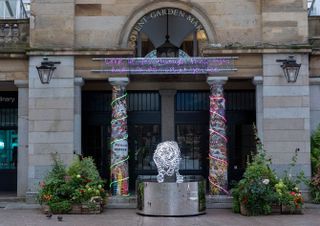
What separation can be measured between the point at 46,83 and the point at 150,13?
391 centimetres

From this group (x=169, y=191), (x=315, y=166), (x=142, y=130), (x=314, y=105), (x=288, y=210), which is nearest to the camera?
(x=169, y=191)

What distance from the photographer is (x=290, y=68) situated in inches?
699

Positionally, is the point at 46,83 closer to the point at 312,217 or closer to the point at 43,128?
the point at 43,128

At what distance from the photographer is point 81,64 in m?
18.4

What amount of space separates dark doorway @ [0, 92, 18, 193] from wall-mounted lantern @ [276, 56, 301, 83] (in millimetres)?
9893

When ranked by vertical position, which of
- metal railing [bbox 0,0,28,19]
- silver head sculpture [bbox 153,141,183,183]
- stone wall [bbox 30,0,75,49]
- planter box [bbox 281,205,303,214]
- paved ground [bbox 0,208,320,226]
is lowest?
paved ground [bbox 0,208,320,226]

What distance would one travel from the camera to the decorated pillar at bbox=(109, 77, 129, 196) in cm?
1802

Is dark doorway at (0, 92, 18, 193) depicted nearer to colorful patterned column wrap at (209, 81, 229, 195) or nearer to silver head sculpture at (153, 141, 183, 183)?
colorful patterned column wrap at (209, 81, 229, 195)

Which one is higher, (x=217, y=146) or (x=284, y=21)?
(x=284, y=21)

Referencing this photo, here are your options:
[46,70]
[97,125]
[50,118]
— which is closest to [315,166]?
[97,125]

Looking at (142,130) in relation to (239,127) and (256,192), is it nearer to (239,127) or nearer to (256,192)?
(239,127)

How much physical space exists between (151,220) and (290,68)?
6539 mm

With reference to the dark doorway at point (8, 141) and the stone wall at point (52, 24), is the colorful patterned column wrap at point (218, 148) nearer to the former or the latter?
the stone wall at point (52, 24)

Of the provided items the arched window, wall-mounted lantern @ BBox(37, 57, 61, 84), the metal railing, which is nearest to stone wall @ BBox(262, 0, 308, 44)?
the arched window
